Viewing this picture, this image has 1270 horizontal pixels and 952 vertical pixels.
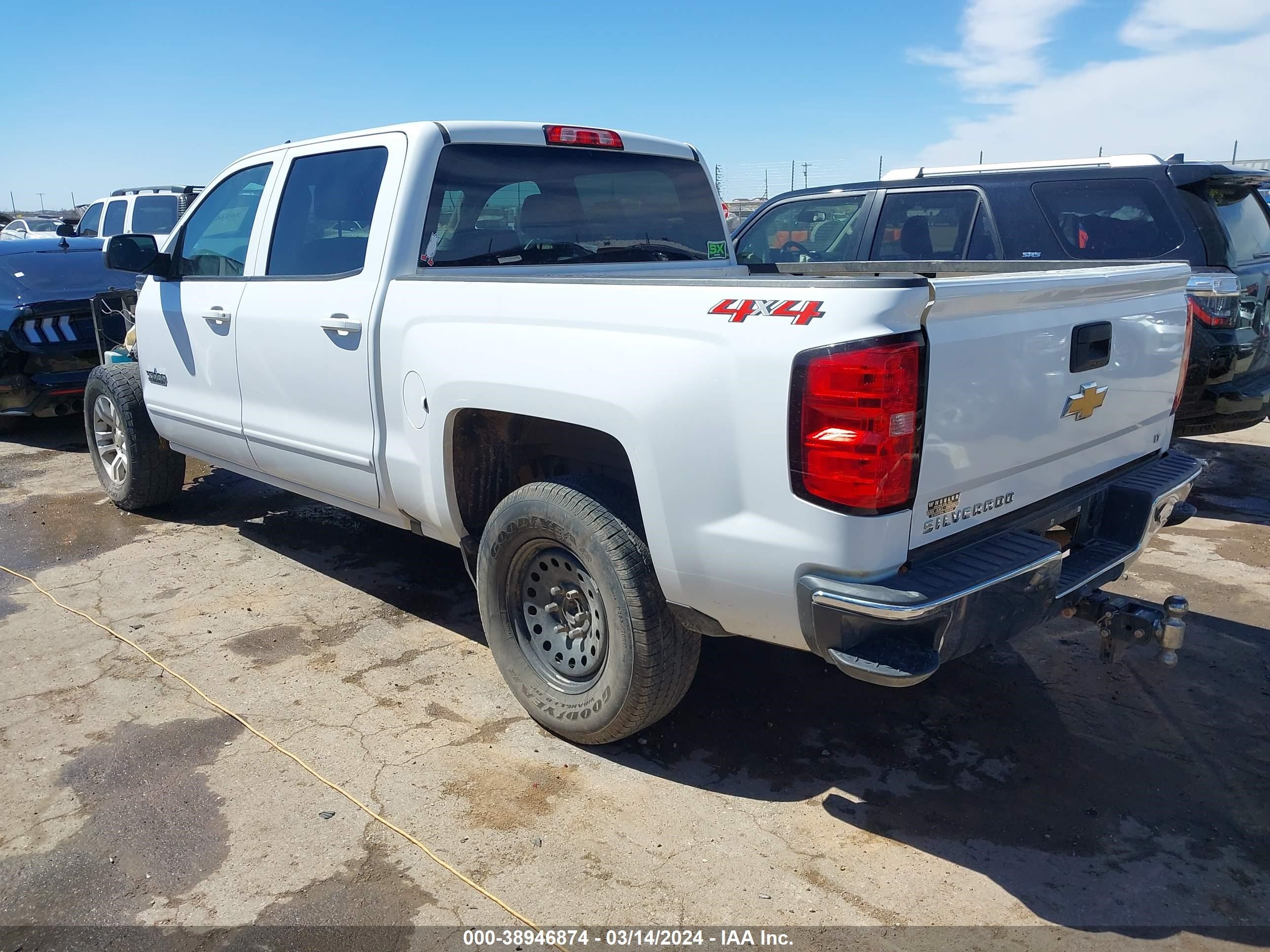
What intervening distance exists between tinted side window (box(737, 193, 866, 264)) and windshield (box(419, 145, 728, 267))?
2.25 m

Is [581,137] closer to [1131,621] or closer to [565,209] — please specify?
[565,209]

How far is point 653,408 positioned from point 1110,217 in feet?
15.0

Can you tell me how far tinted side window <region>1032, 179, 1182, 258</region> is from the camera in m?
5.88

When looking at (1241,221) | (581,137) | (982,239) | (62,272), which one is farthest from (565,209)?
(62,272)

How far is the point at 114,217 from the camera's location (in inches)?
546

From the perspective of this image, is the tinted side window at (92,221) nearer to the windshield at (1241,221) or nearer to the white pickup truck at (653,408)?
the white pickup truck at (653,408)

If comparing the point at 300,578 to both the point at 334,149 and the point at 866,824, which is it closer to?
the point at 334,149

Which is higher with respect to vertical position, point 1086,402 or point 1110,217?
point 1110,217

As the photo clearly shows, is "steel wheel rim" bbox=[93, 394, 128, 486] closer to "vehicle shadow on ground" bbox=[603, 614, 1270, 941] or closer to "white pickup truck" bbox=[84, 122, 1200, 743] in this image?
"white pickup truck" bbox=[84, 122, 1200, 743]

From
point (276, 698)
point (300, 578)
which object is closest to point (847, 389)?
point (276, 698)

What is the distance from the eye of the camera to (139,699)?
3760 millimetres

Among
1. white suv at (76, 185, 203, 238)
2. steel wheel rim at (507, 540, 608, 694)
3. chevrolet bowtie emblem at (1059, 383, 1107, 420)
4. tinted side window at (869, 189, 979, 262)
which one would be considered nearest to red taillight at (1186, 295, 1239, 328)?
tinted side window at (869, 189, 979, 262)

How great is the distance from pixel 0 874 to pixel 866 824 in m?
2.50

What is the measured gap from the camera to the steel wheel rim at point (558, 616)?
10.7 feet
